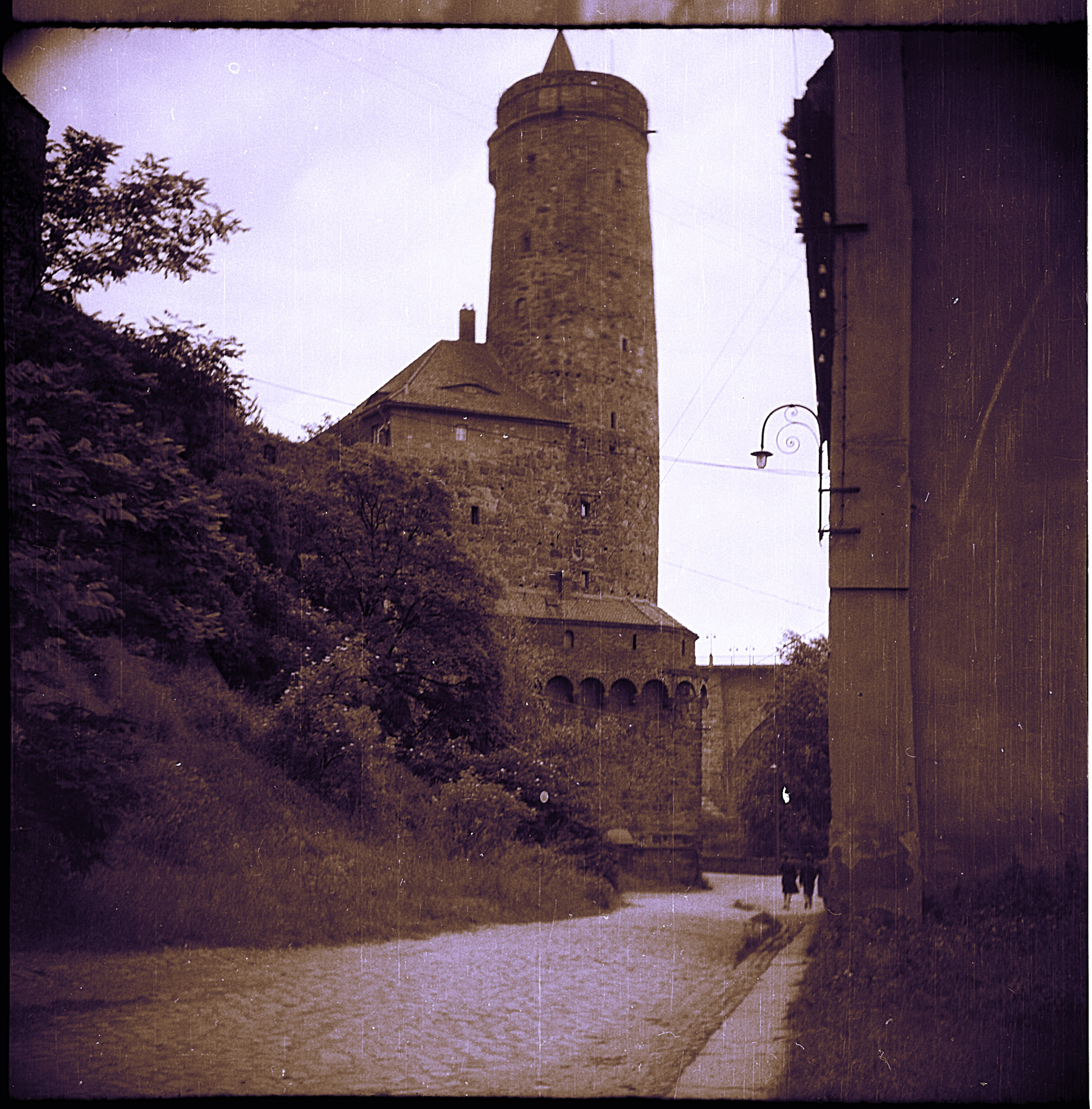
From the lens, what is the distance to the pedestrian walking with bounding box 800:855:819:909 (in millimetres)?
14295

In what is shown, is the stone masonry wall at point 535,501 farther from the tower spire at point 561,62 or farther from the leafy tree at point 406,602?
the tower spire at point 561,62

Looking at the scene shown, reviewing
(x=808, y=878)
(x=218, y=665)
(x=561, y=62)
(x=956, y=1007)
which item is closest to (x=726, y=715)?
(x=808, y=878)

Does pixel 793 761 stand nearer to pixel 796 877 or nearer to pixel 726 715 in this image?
pixel 796 877

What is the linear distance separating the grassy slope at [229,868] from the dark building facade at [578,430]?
10570 mm

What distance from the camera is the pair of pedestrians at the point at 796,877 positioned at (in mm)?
14938

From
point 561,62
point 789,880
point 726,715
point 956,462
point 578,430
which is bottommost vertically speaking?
point 789,880

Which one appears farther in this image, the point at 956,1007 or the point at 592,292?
the point at 592,292

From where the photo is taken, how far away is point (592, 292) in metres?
29.2

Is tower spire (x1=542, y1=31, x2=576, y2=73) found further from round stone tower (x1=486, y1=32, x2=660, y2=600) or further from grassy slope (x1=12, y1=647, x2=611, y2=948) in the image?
grassy slope (x1=12, y1=647, x2=611, y2=948)

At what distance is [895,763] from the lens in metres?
6.82

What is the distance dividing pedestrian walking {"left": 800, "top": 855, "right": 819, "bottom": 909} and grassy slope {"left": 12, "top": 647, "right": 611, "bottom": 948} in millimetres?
2731

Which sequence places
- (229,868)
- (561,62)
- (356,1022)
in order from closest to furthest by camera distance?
(356,1022)
(229,868)
(561,62)

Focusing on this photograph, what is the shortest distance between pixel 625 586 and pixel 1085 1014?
Result: 2260cm

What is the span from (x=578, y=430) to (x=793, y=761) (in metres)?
10.3
